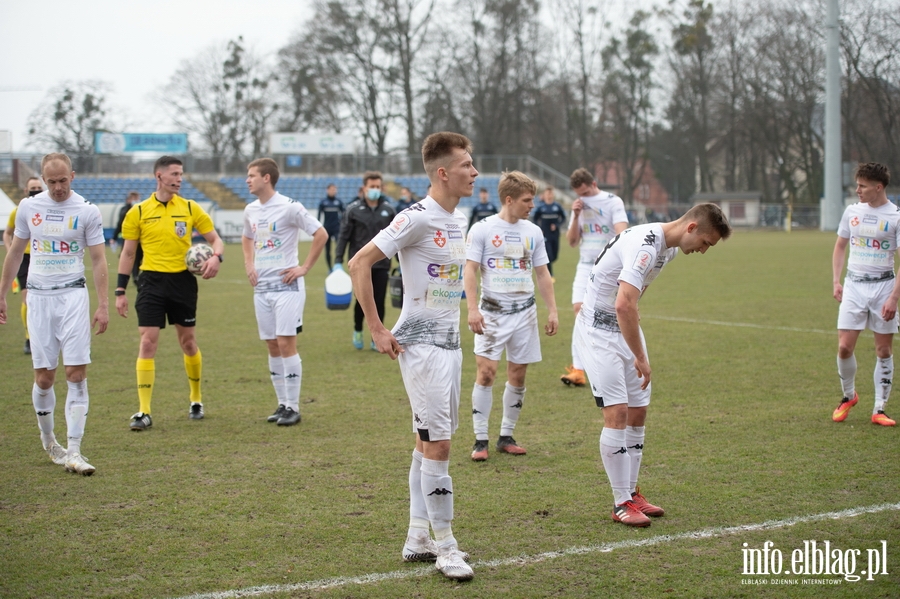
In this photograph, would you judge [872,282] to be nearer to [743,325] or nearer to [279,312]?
[279,312]

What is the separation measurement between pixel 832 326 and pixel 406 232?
998 centimetres

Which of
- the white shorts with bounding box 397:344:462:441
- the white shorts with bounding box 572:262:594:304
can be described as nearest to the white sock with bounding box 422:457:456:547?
the white shorts with bounding box 397:344:462:441

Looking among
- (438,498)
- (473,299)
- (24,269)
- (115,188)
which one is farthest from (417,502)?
(115,188)

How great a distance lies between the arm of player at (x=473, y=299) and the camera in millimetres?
5340

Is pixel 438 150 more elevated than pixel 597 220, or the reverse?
pixel 438 150

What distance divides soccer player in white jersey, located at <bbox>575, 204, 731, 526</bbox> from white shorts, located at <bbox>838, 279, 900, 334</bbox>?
304 cm

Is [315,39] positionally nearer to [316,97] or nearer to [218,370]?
[316,97]

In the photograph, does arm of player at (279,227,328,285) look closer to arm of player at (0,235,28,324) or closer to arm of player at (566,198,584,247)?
arm of player at (0,235,28,324)

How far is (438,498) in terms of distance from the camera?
4.16 meters

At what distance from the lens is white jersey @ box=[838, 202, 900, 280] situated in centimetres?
693

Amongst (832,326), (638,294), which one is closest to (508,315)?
(638,294)

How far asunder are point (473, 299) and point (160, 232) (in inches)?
113

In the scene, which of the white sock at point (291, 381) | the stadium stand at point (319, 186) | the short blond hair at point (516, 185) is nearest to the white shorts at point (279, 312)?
the white sock at point (291, 381)

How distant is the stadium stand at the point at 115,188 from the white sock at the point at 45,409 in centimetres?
3971
